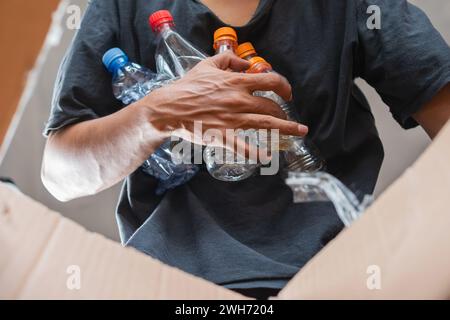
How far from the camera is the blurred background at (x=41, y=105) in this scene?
435mm

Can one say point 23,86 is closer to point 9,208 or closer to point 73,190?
point 9,208

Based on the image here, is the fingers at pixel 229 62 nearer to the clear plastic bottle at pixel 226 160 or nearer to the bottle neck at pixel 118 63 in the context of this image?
the clear plastic bottle at pixel 226 160

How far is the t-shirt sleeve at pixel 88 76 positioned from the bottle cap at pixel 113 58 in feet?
0.09

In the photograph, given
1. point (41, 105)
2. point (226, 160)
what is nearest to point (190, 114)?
point (226, 160)

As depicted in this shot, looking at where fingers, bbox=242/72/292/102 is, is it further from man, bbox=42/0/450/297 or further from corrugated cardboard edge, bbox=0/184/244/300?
corrugated cardboard edge, bbox=0/184/244/300

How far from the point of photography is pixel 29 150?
1.03 m

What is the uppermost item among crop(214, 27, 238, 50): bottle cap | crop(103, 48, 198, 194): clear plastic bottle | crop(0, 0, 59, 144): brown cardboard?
crop(0, 0, 59, 144): brown cardboard

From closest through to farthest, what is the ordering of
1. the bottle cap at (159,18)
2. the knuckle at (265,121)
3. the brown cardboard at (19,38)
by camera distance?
the brown cardboard at (19,38)
the knuckle at (265,121)
the bottle cap at (159,18)

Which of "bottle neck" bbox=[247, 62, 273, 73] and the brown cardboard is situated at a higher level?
the brown cardboard

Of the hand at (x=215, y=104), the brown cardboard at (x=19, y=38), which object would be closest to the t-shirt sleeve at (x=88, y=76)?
the hand at (x=215, y=104)

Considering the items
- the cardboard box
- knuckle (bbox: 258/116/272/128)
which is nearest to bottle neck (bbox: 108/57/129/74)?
knuckle (bbox: 258/116/272/128)

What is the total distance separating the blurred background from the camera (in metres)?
0.44

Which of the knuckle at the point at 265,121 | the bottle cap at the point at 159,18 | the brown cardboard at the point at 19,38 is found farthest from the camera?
the bottle cap at the point at 159,18
